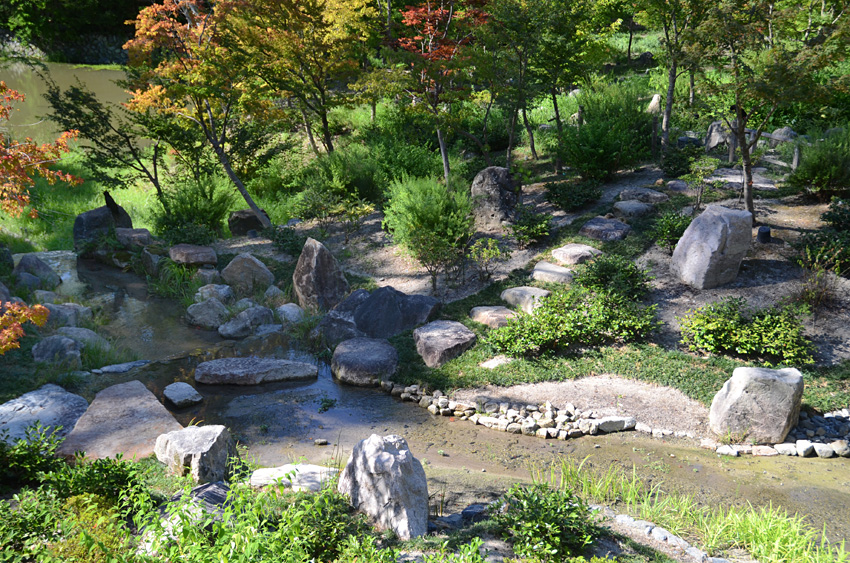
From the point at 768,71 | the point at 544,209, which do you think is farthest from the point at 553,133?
the point at 768,71

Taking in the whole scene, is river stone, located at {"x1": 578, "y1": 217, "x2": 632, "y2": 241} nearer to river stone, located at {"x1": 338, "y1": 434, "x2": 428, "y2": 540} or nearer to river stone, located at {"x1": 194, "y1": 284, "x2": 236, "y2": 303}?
river stone, located at {"x1": 194, "y1": 284, "x2": 236, "y2": 303}

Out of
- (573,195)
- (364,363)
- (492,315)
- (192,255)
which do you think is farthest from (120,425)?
(573,195)

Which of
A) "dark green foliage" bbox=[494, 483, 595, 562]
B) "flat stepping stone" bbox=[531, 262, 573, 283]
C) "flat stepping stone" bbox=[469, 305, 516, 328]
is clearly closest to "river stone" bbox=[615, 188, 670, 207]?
"flat stepping stone" bbox=[531, 262, 573, 283]

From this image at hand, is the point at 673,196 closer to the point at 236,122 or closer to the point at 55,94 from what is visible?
the point at 236,122

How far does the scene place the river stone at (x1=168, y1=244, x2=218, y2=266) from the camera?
33.4 feet

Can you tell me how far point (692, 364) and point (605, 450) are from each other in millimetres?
1809

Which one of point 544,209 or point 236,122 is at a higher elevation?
point 236,122

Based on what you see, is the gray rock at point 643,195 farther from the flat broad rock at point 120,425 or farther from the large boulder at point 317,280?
the flat broad rock at point 120,425

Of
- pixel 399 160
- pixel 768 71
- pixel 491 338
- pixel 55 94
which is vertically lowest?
pixel 491 338

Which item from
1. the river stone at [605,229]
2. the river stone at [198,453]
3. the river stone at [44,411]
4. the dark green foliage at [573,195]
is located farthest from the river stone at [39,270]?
the river stone at [605,229]

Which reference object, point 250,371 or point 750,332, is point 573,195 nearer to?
point 750,332

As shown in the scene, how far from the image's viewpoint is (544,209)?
10.5 meters

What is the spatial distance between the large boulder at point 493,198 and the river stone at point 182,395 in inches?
227

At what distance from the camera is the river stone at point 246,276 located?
9.78 m
